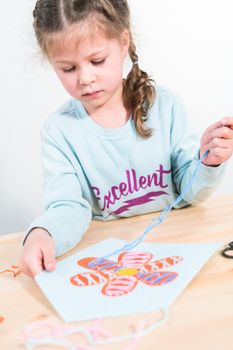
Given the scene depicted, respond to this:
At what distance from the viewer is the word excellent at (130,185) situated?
913 millimetres

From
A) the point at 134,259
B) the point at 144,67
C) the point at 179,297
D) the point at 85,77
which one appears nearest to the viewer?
the point at 179,297

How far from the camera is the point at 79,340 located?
0.46 metres

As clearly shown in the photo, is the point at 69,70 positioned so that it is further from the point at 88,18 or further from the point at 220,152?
the point at 220,152

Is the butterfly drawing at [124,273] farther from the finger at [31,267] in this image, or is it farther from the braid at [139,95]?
the braid at [139,95]

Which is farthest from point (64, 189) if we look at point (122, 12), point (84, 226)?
point (122, 12)

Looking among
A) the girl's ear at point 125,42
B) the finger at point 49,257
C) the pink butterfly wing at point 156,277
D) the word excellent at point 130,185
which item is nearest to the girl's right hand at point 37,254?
the finger at point 49,257

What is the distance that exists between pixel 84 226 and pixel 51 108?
2.60ft

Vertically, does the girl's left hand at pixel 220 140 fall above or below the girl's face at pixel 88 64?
below

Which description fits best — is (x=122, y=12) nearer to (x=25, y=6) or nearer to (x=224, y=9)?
(x=25, y=6)

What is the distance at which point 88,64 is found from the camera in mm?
769

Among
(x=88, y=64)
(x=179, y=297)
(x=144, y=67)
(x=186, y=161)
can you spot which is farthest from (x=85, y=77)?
(x=144, y=67)

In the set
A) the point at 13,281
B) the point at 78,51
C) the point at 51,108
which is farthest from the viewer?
the point at 51,108

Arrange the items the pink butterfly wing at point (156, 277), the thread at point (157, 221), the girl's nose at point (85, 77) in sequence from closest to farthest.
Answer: the pink butterfly wing at point (156, 277), the thread at point (157, 221), the girl's nose at point (85, 77)

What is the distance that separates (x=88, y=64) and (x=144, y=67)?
2.59 ft
